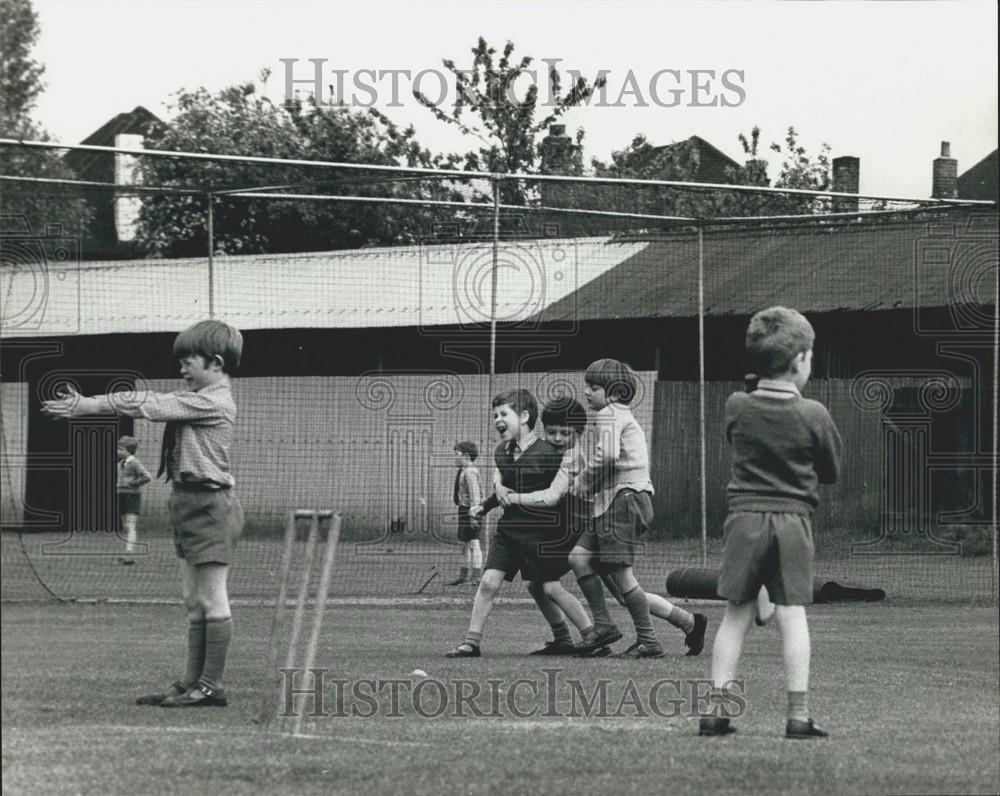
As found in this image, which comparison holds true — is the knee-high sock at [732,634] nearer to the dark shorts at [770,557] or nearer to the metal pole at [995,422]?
the dark shorts at [770,557]

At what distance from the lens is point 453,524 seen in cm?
2150

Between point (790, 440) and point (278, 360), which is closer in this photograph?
point (790, 440)

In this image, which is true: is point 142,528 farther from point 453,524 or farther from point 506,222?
point 506,222

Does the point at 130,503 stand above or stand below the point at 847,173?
below

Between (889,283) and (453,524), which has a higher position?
(889,283)

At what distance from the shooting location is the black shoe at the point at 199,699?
7625 millimetres

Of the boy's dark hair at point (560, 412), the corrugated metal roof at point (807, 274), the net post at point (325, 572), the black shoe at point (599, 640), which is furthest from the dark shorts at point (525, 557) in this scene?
the corrugated metal roof at point (807, 274)

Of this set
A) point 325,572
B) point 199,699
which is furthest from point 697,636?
point 325,572

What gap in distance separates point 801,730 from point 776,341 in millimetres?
1526

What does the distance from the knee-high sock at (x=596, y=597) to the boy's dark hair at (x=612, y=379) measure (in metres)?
1.13

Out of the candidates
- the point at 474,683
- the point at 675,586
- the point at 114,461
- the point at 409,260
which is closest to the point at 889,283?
the point at 409,260

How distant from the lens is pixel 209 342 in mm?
7871

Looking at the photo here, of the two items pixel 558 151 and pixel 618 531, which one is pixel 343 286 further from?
pixel 618 531

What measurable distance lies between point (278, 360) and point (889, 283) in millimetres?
9502
